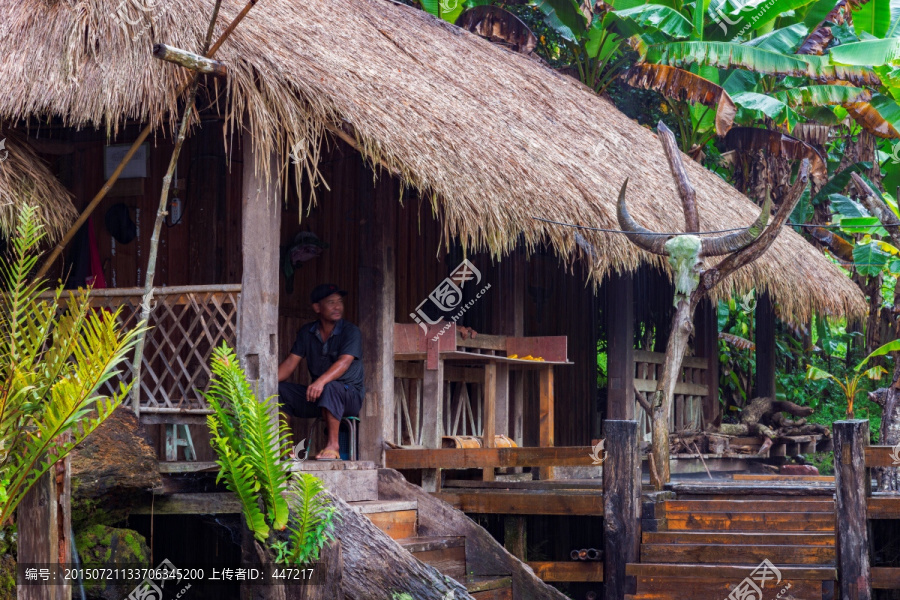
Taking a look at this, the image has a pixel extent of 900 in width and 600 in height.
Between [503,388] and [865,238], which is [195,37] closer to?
[503,388]

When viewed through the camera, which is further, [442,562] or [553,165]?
[553,165]

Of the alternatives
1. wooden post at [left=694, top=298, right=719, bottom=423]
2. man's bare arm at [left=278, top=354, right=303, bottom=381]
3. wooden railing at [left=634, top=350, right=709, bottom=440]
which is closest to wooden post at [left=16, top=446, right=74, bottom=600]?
man's bare arm at [left=278, top=354, right=303, bottom=381]

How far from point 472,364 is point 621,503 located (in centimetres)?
240

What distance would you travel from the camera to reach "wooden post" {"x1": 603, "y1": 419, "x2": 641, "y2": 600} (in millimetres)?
6867

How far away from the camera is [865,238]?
1512cm

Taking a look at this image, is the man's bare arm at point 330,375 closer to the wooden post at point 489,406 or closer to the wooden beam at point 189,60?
the wooden post at point 489,406

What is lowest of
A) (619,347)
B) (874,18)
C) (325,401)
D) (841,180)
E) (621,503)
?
(621,503)

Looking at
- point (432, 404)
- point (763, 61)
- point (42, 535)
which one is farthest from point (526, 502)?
point (763, 61)

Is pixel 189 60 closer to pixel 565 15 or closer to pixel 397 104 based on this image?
pixel 397 104

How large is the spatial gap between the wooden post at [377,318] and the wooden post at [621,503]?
5.40ft

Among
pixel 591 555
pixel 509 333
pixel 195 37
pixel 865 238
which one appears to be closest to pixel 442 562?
pixel 591 555

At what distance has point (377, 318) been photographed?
776 cm

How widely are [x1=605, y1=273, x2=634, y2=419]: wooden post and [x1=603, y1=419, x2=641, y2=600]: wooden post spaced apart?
3147 mm

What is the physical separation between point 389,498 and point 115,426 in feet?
6.23
